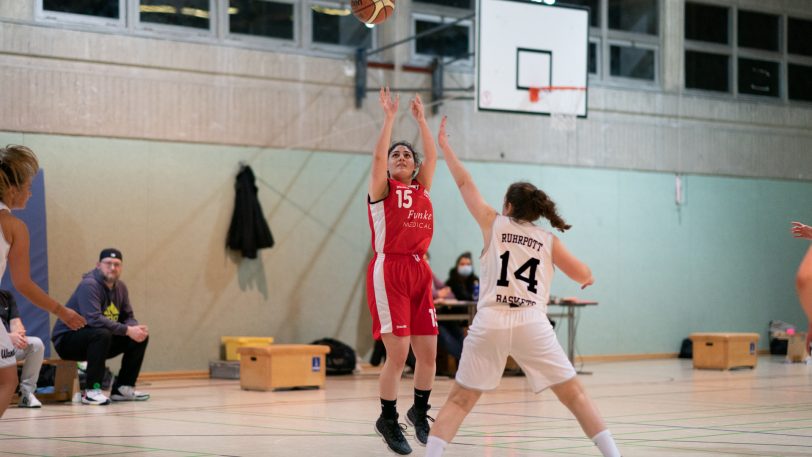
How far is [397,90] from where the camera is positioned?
16.1 meters

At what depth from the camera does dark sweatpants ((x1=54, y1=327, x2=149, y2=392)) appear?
422 inches

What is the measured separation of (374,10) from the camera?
36.2ft

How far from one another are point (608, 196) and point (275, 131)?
19.6 ft

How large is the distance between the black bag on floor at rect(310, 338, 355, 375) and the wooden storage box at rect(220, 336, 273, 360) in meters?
0.84

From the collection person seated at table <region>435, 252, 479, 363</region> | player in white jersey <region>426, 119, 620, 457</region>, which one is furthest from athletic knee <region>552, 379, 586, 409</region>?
person seated at table <region>435, 252, 479, 363</region>

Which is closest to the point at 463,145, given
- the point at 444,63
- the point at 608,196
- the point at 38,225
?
the point at 444,63

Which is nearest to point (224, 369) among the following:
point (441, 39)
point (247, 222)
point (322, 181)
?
point (247, 222)

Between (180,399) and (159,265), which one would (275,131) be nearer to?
(159,265)

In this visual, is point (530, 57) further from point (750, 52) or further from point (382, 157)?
point (382, 157)

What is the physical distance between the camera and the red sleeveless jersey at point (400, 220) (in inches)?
282

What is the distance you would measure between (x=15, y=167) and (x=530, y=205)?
8.70 feet

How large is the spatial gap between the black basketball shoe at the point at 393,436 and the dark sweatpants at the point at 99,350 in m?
4.62

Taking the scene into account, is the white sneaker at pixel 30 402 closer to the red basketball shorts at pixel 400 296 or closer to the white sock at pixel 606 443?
the red basketball shorts at pixel 400 296

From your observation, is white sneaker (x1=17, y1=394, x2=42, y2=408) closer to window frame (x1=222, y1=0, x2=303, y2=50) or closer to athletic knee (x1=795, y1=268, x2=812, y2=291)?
window frame (x1=222, y1=0, x2=303, y2=50)
